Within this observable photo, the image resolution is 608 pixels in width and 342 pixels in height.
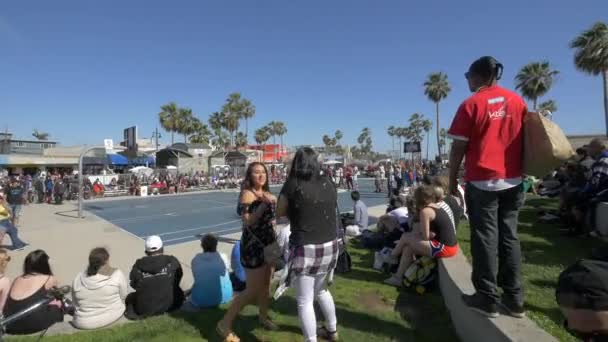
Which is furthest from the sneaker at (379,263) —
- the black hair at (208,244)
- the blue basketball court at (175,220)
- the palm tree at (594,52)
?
the palm tree at (594,52)

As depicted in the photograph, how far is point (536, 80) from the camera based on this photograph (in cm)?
3381

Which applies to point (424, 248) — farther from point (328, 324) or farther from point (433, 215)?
point (328, 324)

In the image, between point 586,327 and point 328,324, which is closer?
point 586,327

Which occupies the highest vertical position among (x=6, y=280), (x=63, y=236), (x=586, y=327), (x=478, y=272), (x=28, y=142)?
(x=28, y=142)

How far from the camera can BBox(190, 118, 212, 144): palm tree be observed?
49.8 m

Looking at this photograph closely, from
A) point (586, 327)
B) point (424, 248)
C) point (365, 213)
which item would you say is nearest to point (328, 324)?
point (424, 248)

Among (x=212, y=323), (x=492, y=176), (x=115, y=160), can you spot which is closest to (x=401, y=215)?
(x=212, y=323)

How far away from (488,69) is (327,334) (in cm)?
247

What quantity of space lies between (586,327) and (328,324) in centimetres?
218

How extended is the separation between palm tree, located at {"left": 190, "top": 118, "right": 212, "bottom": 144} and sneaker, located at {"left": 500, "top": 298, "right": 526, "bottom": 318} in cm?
5056

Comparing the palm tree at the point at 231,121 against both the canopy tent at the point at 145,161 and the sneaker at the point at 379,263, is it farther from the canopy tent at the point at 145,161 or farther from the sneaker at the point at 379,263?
A: the sneaker at the point at 379,263

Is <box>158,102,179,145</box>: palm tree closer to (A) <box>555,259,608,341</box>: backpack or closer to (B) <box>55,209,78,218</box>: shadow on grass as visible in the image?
(B) <box>55,209,78,218</box>: shadow on grass

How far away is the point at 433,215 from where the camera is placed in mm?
4109

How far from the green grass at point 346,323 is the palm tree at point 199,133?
48587 mm
